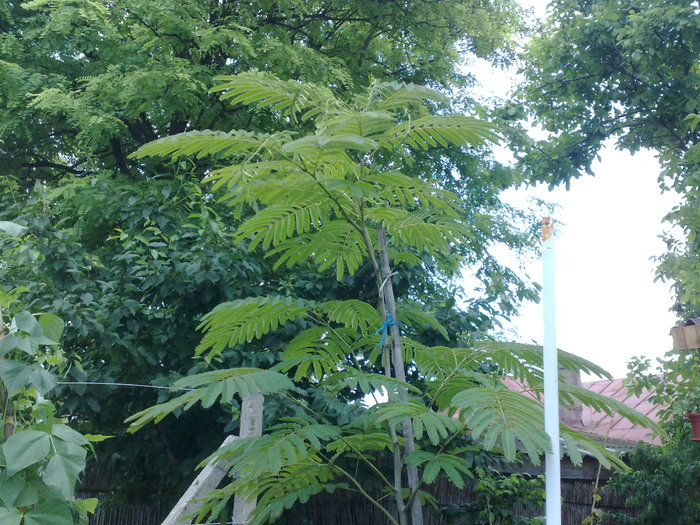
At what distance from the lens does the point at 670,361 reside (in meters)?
8.37

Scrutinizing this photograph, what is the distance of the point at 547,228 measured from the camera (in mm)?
1922

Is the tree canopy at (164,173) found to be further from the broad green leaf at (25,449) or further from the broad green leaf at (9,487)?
the broad green leaf at (9,487)

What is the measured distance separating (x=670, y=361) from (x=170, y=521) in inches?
262

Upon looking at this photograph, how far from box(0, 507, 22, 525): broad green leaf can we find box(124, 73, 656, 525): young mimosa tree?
46 centimetres

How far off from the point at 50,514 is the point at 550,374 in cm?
176

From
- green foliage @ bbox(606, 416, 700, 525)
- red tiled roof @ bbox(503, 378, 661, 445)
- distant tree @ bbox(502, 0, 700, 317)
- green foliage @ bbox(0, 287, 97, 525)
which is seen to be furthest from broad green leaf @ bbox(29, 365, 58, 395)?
red tiled roof @ bbox(503, 378, 661, 445)

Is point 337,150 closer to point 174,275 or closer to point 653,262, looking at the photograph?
point 174,275

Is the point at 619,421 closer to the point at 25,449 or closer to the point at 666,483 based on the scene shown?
the point at 666,483

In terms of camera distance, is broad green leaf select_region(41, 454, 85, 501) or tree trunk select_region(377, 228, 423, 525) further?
tree trunk select_region(377, 228, 423, 525)

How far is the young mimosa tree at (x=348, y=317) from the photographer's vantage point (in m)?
2.57

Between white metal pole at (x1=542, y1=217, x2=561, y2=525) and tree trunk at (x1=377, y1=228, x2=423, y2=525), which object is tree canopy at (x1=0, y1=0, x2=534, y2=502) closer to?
tree trunk at (x1=377, y1=228, x2=423, y2=525)

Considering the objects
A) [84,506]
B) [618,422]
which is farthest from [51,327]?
[618,422]

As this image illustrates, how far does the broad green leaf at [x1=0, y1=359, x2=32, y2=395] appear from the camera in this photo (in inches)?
101

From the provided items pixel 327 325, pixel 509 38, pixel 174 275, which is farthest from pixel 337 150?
pixel 509 38
